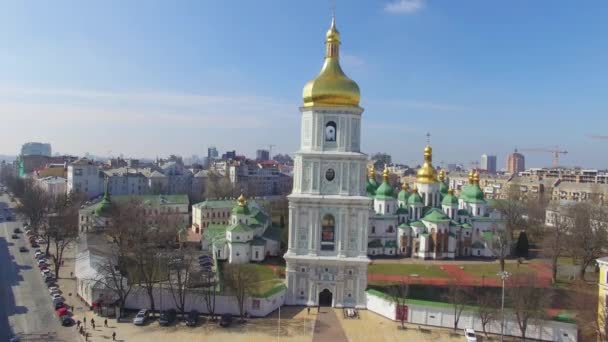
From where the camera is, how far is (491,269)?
134ft

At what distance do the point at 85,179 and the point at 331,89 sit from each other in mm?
57837

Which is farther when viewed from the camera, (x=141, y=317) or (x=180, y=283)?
(x=180, y=283)

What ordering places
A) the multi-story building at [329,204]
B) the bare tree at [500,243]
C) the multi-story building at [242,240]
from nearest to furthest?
the multi-story building at [329,204] < the multi-story building at [242,240] < the bare tree at [500,243]

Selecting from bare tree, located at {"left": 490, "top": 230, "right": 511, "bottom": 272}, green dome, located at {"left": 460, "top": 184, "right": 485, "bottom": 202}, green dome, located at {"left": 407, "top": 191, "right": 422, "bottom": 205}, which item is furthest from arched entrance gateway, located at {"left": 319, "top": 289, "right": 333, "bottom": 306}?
green dome, located at {"left": 460, "top": 184, "right": 485, "bottom": 202}

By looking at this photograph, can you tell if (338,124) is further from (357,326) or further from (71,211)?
(71,211)

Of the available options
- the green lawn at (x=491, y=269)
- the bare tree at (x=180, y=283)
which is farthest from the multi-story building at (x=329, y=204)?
the green lawn at (x=491, y=269)

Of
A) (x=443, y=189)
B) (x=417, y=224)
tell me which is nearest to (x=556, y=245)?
(x=417, y=224)

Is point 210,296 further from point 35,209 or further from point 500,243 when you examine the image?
point 35,209

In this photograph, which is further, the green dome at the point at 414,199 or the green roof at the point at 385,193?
the green dome at the point at 414,199

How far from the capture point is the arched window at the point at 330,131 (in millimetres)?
27731

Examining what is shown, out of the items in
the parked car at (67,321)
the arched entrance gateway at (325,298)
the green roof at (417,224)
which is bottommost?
the parked car at (67,321)

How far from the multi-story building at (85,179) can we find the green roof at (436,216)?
1996 inches

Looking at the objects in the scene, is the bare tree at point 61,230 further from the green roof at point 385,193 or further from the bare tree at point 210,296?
the green roof at point 385,193

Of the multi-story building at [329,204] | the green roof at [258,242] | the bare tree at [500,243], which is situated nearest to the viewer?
the multi-story building at [329,204]
